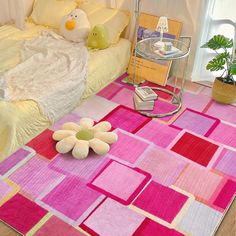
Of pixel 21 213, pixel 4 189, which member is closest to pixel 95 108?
pixel 4 189

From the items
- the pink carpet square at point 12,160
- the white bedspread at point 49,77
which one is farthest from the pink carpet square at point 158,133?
the pink carpet square at point 12,160

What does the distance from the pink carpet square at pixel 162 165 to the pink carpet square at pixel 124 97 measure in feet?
1.93

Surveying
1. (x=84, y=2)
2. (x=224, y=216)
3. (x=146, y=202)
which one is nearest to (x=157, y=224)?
(x=146, y=202)

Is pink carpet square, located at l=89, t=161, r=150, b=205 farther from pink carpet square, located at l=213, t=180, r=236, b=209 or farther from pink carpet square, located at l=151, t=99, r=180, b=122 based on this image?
pink carpet square, located at l=151, t=99, r=180, b=122

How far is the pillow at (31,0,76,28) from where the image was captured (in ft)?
11.0

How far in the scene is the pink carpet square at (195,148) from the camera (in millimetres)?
2379

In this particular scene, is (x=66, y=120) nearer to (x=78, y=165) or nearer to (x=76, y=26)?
(x=78, y=165)

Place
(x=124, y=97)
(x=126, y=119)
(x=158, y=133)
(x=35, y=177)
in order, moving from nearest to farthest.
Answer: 1. (x=35, y=177)
2. (x=158, y=133)
3. (x=126, y=119)
4. (x=124, y=97)

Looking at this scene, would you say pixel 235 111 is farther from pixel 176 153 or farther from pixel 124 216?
pixel 124 216

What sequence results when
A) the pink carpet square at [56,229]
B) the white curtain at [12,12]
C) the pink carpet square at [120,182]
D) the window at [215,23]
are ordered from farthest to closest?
1. the white curtain at [12,12]
2. the window at [215,23]
3. the pink carpet square at [120,182]
4. the pink carpet square at [56,229]

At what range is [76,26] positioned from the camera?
310cm

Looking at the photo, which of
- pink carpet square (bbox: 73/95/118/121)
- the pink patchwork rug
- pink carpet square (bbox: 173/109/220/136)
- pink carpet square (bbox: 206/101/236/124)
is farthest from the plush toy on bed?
pink carpet square (bbox: 206/101/236/124)

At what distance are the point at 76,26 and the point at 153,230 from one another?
6.27 ft

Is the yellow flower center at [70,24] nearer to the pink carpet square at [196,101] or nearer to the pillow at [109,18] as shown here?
the pillow at [109,18]
